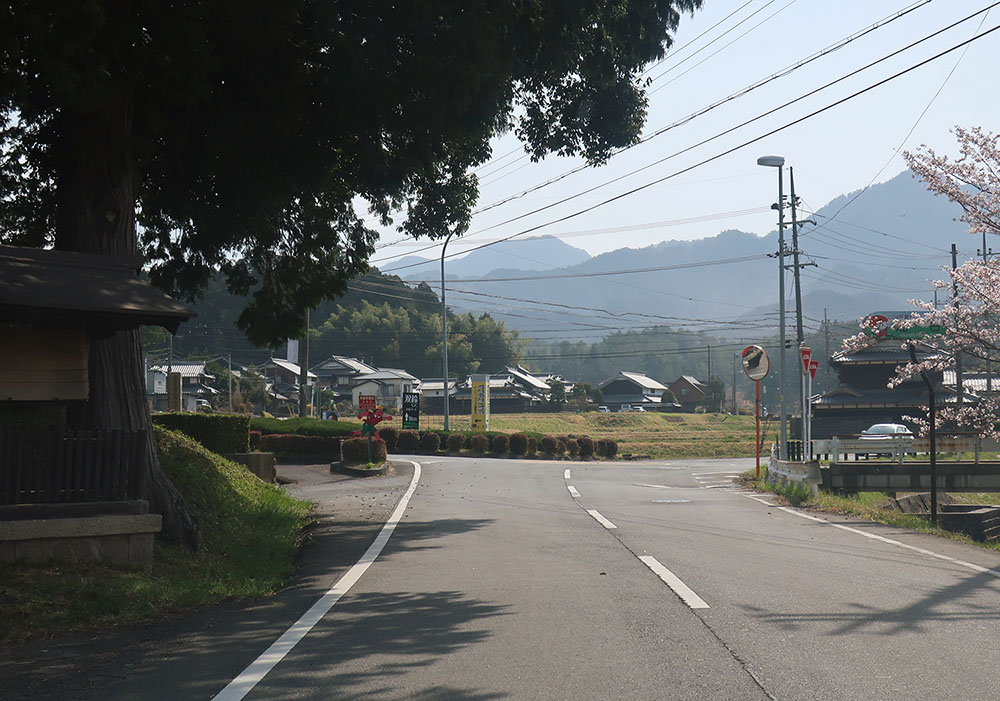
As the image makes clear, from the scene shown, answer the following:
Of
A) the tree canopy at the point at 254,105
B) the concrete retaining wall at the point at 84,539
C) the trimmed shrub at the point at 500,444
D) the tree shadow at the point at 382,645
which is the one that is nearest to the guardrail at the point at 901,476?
the tree canopy at the point at 254,105

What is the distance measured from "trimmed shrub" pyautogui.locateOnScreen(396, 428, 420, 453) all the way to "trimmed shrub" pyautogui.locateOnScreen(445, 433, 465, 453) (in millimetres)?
1585

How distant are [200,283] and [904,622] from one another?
485 inches

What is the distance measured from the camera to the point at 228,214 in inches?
482

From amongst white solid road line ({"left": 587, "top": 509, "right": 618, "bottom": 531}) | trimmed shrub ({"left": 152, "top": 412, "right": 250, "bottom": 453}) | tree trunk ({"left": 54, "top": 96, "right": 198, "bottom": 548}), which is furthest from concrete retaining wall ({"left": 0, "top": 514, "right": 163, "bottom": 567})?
trimmed shrub ({"left": 152, "top": 412, "right": 250, "bottom": 453})

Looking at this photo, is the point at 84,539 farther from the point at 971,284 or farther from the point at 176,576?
the point at 971,284

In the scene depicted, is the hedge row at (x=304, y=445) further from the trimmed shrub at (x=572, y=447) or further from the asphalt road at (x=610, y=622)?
the asphalt road at (x=610, y=622)

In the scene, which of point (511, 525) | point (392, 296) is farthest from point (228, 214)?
point (392, 296)

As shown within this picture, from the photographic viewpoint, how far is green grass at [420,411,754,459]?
2079 inches

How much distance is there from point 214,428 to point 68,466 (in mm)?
12309

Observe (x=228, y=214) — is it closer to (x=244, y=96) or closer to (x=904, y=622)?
(x=244, y=96)

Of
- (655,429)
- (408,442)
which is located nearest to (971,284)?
(408,442)

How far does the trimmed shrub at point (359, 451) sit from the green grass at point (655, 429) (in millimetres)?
22339

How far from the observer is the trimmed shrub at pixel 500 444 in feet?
138

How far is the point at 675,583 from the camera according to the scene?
852cm
